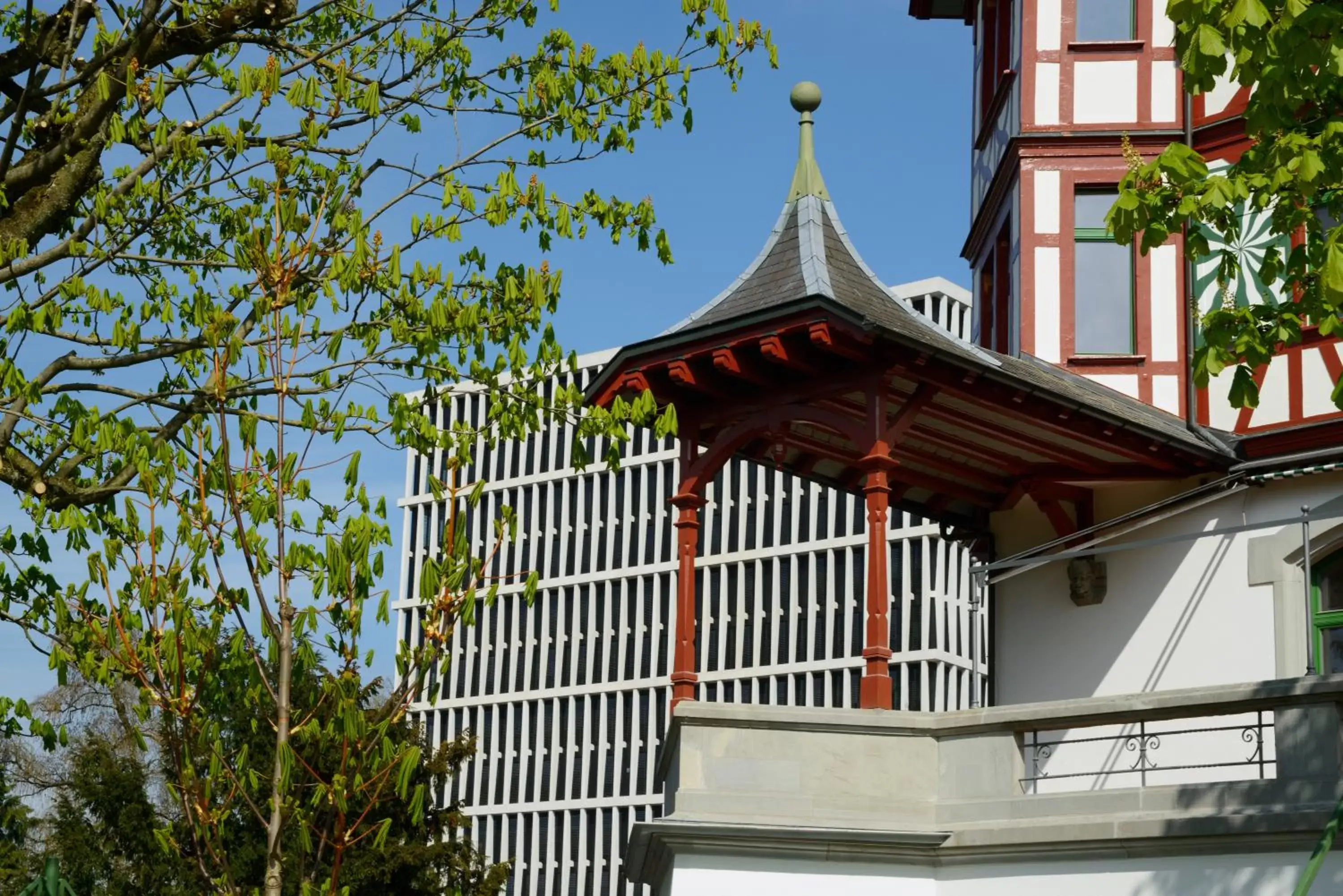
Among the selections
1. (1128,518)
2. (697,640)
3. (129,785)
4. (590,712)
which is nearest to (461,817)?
(129,785)

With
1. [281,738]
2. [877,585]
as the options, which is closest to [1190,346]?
[877,585]

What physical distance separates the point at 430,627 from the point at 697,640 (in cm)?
6256

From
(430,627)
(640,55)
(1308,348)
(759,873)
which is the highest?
(640,55)

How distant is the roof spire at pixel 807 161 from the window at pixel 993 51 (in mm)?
3086

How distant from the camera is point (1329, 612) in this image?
16.1 meters

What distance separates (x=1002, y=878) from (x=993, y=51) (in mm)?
10765

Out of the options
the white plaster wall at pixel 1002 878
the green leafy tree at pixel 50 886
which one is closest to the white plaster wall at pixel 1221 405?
the white plaster wall at pixel 1002 878

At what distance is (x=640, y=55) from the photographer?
1467cm

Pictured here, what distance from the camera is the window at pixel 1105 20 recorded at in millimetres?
19078

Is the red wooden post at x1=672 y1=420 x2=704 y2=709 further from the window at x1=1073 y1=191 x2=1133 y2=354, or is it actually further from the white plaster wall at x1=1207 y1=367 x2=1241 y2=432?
the white plaster wall at x1=1207 y1=367 x2=1241 y2=432

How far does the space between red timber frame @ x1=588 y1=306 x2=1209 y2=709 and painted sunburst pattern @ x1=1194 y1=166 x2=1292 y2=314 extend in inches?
65.9

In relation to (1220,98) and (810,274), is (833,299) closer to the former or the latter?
(810,274)

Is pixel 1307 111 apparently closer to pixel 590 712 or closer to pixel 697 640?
pixel 697 640

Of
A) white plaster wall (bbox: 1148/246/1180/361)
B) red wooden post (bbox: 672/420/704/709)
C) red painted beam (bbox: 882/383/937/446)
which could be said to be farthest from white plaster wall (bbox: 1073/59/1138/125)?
red wooden post (bbox: 672/420/704/709)
